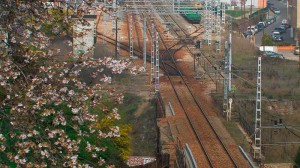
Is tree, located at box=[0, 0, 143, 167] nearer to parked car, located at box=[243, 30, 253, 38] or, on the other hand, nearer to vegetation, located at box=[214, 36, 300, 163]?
vegetation, located at box=[214, 36, 300, 163]

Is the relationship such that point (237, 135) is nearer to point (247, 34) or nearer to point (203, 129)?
point (203, 129)

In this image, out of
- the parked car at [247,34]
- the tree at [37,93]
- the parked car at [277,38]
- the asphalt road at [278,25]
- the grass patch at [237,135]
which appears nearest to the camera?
the tree at [37,93]

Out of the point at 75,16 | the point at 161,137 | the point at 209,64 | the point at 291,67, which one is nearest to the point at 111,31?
the point at 209,64

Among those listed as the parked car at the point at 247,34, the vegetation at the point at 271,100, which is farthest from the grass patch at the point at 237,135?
the parked car at the point at 247,34

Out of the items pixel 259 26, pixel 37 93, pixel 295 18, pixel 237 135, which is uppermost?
pixel 37 93

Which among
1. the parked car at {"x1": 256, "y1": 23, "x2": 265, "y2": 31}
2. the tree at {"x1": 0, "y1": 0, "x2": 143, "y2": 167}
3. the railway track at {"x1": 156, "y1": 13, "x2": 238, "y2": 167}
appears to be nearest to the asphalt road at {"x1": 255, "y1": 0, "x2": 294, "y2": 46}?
the parked car at {"x1": 256, "y1": 23, "x2": 265, "y2": 31}

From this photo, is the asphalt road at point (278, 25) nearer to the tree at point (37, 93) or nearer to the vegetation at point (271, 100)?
the vegetation at point (271, 100)

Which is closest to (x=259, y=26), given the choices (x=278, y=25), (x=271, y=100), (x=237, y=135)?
(x=278, y=25)
